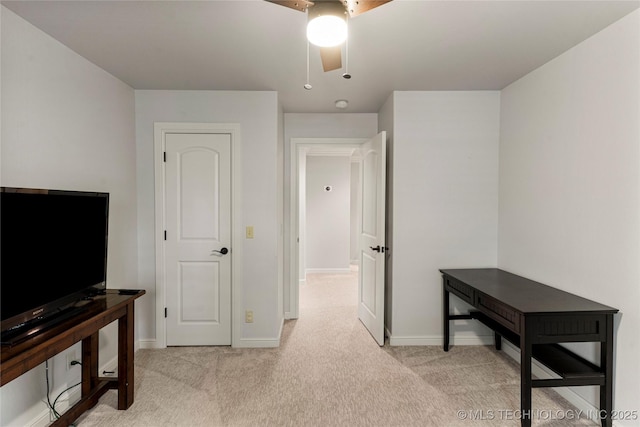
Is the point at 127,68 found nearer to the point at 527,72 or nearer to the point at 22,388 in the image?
the point at 22,388

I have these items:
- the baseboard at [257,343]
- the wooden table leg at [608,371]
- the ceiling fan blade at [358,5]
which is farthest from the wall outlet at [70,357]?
the wooden table leg at [608,371]

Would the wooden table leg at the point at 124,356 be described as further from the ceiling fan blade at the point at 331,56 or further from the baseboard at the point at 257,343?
the ceiling fan blade at the point at 331,56

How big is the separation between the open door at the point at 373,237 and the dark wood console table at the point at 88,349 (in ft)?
Result: 6.73

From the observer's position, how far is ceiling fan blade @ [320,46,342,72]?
162cm

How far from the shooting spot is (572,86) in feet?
7.24

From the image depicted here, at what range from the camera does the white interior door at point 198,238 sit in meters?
3.06

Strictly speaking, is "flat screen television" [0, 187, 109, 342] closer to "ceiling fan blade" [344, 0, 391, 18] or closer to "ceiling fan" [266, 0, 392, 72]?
"ceiling fan" [266, 0, 392, 72]

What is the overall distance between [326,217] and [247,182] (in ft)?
12.2

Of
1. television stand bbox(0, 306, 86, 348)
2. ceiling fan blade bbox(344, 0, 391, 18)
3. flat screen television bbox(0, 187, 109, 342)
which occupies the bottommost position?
television stand bbox(0, 306, 86, 348)

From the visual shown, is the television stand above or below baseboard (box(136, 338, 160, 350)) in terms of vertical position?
above

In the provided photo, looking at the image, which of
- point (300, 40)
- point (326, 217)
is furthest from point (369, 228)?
point (326, 217)

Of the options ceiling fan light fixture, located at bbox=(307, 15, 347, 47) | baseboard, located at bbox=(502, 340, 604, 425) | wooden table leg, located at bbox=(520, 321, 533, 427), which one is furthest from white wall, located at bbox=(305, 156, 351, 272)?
ceiling fan light fixture, located at bbox=(307, 15, 347, 47)

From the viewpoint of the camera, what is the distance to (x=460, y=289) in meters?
2.67

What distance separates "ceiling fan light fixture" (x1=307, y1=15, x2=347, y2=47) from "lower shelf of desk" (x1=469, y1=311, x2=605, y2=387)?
2172 mm
